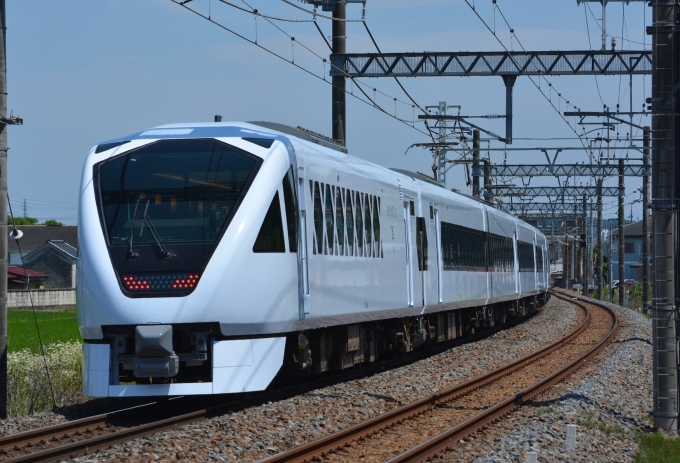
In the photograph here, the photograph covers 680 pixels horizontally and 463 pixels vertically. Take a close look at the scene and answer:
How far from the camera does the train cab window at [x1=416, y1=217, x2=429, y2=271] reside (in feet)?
58.1

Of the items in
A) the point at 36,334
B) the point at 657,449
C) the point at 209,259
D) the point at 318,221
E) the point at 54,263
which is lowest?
the point at 36,334

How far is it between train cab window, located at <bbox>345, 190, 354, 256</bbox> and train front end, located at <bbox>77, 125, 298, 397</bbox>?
2487mm

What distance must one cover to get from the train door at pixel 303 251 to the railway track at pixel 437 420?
5.42 feet

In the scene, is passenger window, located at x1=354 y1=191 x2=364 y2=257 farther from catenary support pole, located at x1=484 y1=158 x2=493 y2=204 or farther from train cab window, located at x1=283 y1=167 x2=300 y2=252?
catenary support pole, located at x1=484 y1=158 x2=493 y2=204

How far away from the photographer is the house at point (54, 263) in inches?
2940

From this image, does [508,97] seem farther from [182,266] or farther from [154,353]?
[154,353]

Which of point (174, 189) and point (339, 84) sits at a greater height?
point (339, 84)

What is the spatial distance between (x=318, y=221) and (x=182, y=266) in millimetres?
2535

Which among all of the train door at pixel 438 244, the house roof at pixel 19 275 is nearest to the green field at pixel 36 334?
the train door at pixel 438 244

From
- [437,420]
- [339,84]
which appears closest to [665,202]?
[437,420]

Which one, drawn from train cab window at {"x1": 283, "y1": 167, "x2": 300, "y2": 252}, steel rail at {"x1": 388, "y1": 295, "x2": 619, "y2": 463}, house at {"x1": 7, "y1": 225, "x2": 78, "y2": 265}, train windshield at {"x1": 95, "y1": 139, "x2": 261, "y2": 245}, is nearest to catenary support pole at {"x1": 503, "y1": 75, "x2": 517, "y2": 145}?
steel rail at {"x1": 388, "y1": 295, "x2": 619, "y2": 463}

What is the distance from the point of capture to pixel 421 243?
17.9m

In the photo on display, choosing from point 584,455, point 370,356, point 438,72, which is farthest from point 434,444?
point 438,72

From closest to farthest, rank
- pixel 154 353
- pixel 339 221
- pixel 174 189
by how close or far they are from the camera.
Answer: pixel 154 353 < pixel 174 189 < pixel 339 221
